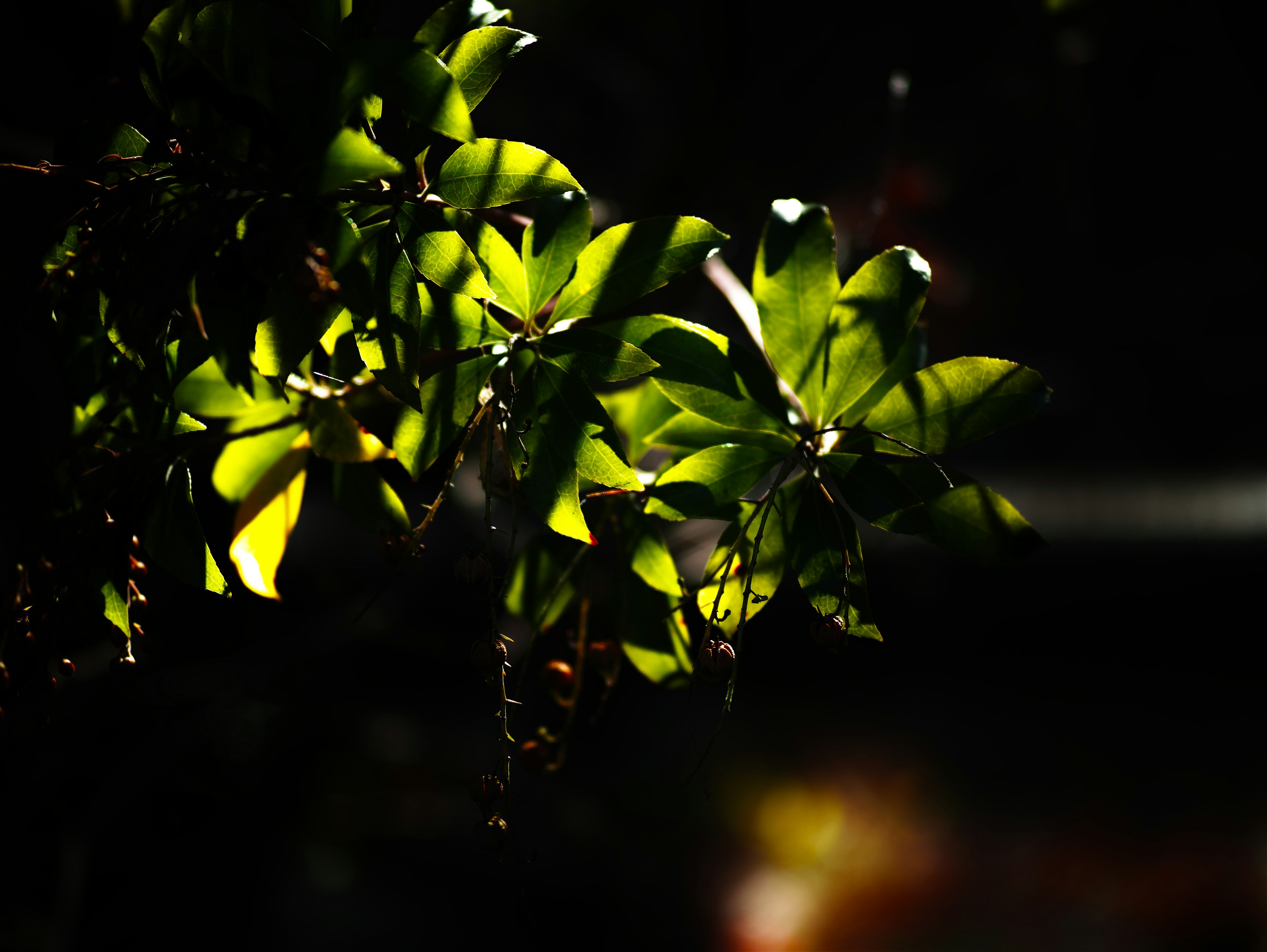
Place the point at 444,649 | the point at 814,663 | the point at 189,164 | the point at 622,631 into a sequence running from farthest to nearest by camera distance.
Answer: the point at 814,663, the point at 444,649, the point at 622,631, the point at 189,164

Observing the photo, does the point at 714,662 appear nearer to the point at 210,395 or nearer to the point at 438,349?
the point at 438,349

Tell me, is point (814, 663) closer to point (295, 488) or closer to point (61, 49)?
point (295, 488)

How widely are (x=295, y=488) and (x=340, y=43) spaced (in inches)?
12.7

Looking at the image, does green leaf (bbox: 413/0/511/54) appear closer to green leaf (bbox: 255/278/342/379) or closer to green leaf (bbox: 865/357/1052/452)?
green leaf (bbox: 255/278/342/379)

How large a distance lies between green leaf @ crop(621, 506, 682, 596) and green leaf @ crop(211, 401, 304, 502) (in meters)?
0.28

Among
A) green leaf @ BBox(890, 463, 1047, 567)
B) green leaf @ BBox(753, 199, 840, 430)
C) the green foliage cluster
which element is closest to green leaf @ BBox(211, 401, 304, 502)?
the green foliage cluster

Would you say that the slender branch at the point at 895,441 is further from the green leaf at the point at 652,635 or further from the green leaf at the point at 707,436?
the green leaf at the point at 652,635

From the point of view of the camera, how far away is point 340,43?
45cm

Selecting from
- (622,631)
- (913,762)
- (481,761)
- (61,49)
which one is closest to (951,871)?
(913,762)

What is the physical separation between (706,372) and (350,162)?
248 millimetres

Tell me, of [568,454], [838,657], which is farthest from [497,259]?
[838,657]

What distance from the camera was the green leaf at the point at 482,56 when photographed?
1.45ft

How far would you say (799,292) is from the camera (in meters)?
0.53

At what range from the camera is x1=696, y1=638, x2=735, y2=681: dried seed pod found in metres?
0.46
